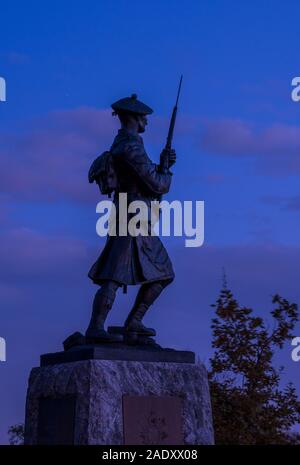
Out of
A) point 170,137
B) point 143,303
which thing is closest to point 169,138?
point 170,137

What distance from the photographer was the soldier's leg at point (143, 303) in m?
8.68

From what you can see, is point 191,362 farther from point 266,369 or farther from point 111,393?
point 266,369

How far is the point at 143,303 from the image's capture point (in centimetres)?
874

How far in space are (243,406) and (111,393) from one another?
5.27 m

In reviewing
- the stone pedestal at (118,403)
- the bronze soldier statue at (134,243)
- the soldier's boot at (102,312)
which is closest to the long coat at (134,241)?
the bronze soldier statue at (134,243)

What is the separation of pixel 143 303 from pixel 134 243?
1.93ft

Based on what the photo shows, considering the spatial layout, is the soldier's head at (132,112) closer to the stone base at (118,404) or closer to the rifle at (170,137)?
the rifle at (170,137)

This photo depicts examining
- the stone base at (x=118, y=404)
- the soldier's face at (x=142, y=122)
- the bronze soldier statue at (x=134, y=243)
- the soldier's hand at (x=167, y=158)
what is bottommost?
the stone base at (x=118, y=404)

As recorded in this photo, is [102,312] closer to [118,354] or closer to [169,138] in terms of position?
[118,354]

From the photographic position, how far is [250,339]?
1327 centimetres
